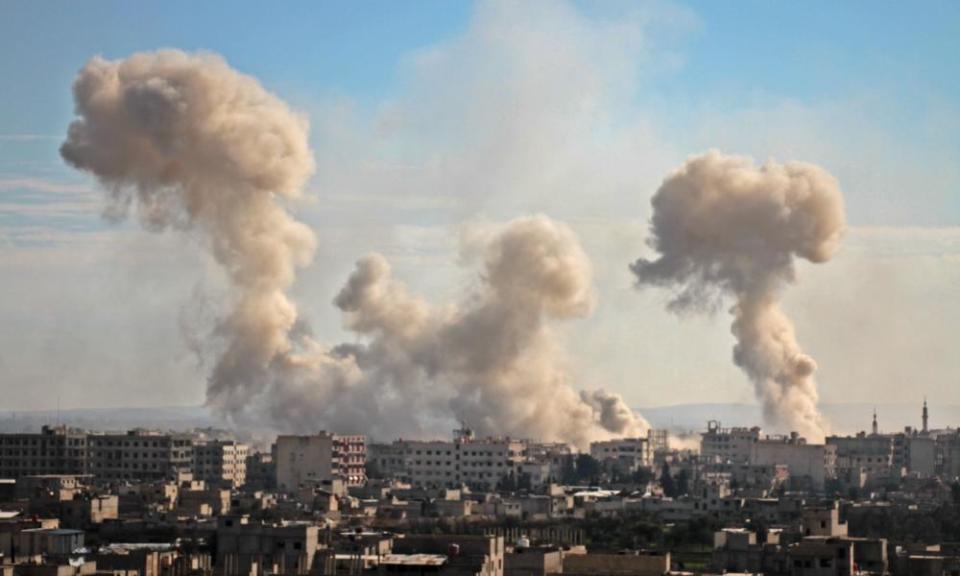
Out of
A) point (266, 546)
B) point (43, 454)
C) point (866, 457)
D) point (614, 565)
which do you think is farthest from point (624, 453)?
point (614, 565)

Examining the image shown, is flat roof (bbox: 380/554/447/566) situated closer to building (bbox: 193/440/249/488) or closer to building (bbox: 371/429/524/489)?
building (bbox: 193/440/249/488)

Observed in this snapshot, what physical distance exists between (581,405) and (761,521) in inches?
2157

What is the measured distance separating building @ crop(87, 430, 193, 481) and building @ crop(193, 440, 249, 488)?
50cm

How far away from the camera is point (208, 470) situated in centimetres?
10944

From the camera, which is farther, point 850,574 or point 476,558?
point 850,574

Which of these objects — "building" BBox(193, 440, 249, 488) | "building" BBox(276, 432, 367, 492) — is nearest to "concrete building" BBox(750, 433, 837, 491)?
"building" BBox(276, 432, 367, 492)

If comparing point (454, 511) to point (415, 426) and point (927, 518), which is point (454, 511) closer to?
point (927, 518)

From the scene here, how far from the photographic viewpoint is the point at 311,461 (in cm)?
10600

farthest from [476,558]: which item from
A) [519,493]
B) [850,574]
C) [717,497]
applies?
[519,493]

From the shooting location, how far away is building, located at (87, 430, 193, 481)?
349ft

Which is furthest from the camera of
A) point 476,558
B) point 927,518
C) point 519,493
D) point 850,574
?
point 519,493

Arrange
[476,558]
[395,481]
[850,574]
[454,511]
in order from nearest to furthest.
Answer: [476,558] < [850,574] < [454,511] < [395,481]

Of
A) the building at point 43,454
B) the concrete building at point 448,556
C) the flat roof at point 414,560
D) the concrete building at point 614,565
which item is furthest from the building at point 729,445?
the flat roof at point 414,560

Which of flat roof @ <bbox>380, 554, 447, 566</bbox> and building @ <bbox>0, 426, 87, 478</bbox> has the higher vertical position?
building @ <bbox>0, 426, 87, 478</bbox>
